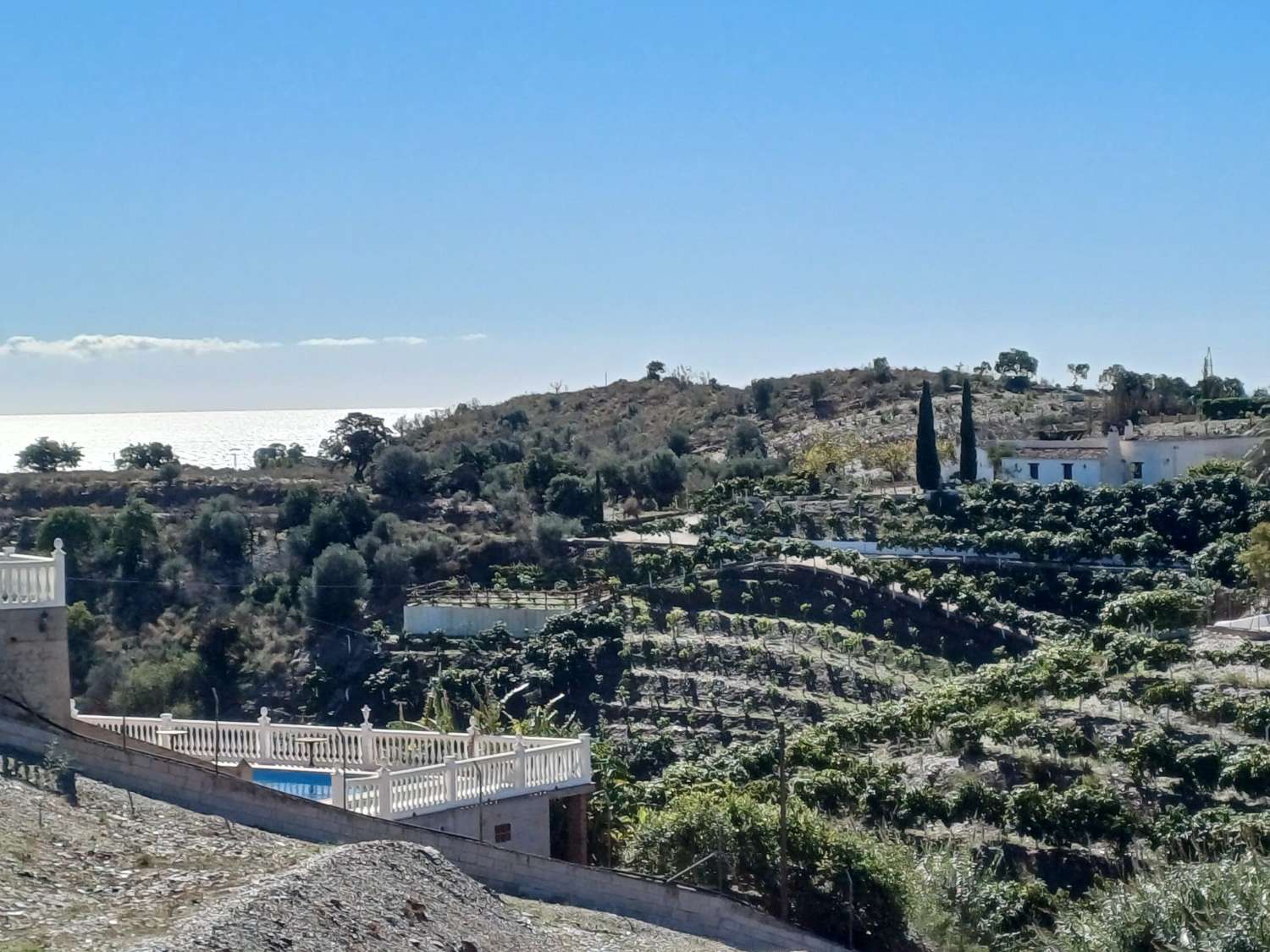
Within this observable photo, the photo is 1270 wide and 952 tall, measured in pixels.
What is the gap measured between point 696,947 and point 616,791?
5764 millimetres

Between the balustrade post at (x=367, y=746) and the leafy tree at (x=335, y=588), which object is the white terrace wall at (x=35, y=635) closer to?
the balustrade post at (x=367, y=746)

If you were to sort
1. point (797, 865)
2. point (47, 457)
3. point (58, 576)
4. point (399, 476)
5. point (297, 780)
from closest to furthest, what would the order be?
point (58, 576), point (297, 780), point (797, 865), point (399, 476), point (47, 457)

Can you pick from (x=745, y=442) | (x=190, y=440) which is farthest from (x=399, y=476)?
(x=190, y=440)

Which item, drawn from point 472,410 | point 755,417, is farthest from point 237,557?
point 472,410

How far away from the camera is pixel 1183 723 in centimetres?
2816

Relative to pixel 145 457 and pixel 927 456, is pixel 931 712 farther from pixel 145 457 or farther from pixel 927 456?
pixel 145 457

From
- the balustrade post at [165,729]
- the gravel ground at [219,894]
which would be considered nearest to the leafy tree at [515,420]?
the balustrade post at [165,729]

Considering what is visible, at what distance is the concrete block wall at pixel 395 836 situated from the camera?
Answer: 43.0ft

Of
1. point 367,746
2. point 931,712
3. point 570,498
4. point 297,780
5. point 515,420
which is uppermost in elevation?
point 515,420

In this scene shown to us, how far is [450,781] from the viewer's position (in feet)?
49.9

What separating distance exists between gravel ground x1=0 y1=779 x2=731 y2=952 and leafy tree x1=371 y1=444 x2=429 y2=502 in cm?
4712

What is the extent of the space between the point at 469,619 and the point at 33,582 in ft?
102

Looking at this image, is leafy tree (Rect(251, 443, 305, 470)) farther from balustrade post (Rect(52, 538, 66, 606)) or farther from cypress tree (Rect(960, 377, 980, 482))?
balustrade post (Rect(52, 538, 66, 606))

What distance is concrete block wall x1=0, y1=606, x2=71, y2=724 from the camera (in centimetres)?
1354
